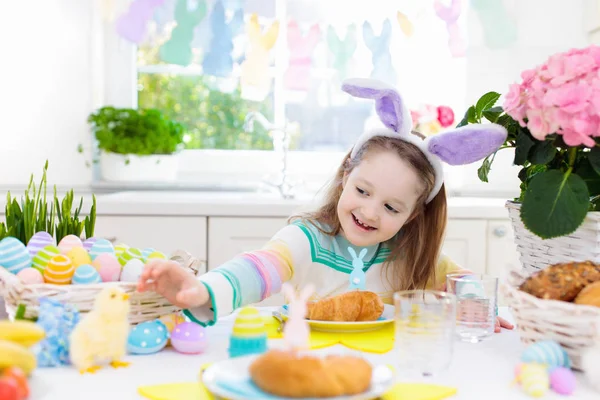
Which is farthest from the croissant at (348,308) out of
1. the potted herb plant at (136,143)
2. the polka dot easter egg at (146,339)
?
the potted herb plant at (136,143)

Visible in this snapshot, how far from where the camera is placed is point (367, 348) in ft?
3.02

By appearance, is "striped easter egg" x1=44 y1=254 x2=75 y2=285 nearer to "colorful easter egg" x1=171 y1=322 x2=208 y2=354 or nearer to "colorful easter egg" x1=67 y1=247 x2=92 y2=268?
"colorful easter egg" x1=67 y1=247 x2=92 y2=268

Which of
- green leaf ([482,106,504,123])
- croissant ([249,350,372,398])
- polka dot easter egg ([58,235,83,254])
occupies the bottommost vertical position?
croissant ([249,350,372,398])

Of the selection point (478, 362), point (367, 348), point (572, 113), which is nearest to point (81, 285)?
point (367, 348)

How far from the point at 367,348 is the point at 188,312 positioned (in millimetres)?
265

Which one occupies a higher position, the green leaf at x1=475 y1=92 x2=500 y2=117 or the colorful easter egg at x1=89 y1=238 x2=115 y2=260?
the green leaf at x1=475 y1=92 x2=500 y2=117

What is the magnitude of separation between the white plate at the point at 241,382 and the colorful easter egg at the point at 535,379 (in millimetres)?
160

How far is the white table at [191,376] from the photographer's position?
2.43ft

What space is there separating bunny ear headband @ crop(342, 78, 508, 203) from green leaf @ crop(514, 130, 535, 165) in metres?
0.03

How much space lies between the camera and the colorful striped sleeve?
991 mm

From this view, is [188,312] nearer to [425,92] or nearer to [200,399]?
[200,399]

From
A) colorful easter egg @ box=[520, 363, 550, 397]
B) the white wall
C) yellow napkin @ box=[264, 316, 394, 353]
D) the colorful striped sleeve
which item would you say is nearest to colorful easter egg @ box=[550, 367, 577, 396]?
colorful easter egg @ box=[520, 363, 550, 397]

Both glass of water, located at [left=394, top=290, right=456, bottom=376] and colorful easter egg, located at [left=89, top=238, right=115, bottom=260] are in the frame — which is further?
colorful easter egg, located at [left=89, top=238, right=115, bottom=260]

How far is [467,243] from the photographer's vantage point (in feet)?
7.48
